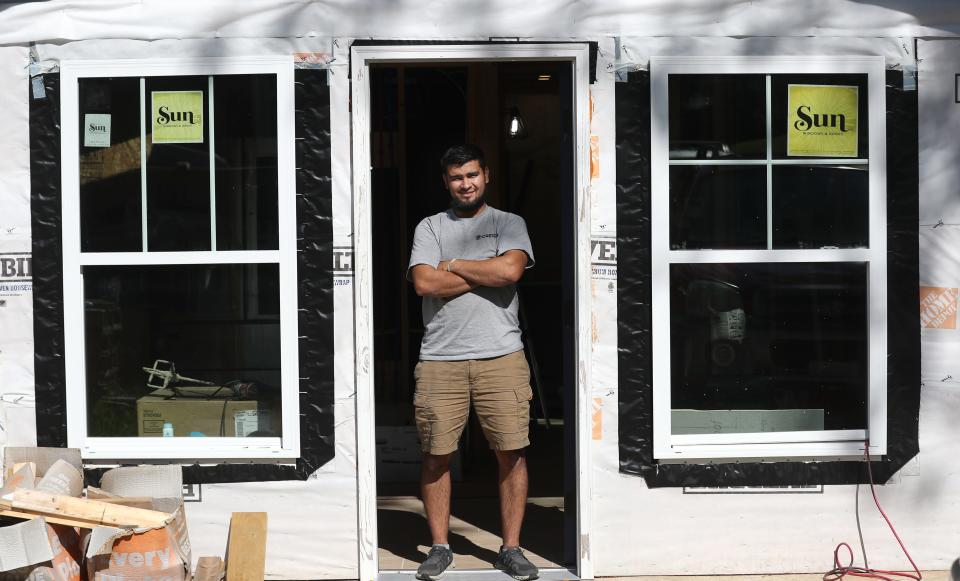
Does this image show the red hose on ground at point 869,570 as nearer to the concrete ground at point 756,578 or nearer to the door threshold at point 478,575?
the concrete ground at point 756,578

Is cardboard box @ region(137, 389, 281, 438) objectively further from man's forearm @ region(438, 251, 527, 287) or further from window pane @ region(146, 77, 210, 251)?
man's forearm @ region(438, 251, 527, 287)

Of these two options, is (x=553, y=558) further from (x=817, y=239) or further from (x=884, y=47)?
(x=884, y=47)

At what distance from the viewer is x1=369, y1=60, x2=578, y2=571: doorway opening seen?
525 centimetres

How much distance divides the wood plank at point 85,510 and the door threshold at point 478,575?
3.68 ft

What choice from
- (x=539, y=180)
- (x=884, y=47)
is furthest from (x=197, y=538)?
(x=539, y=180)

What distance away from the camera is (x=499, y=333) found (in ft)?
16.0

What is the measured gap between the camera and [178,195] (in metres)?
4.99

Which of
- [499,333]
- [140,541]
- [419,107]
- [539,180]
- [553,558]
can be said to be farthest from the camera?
[539,180]

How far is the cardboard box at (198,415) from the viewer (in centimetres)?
506

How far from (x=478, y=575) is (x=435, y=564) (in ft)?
0.74

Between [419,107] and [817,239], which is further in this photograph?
[419,107]

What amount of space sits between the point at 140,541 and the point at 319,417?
0.98 meters

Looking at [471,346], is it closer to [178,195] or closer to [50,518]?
[178,195]

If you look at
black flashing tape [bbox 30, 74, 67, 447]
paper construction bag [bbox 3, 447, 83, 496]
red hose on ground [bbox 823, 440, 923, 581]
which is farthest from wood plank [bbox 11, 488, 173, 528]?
red hose on ground [bbox 823, 440, 923, 581]
